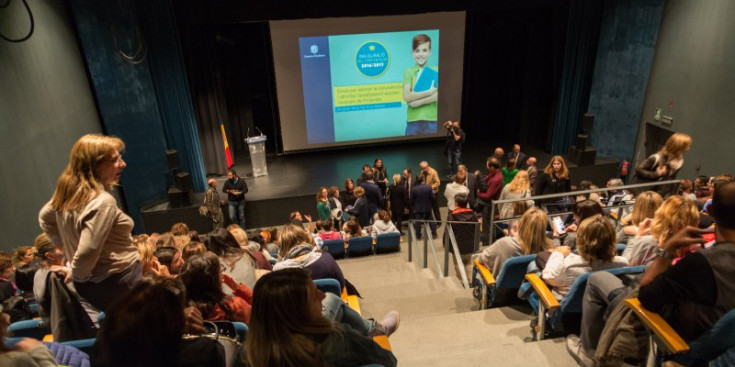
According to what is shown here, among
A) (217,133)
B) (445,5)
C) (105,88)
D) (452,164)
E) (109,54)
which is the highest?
(445,5)

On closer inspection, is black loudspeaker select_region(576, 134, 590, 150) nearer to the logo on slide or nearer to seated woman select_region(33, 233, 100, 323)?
the logo on slide

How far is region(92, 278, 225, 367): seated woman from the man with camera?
7510mm

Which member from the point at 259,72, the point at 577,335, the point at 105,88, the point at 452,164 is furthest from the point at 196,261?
the point at 259,72

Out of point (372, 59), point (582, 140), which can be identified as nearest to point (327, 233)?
point (372, 59)

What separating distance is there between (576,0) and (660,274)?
8.33m

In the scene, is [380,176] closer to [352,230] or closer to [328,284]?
[352,230]

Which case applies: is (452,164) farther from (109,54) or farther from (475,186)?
(109,54)

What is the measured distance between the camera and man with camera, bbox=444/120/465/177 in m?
8.75

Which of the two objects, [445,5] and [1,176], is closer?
[1,176]

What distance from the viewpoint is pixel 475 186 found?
678 cm

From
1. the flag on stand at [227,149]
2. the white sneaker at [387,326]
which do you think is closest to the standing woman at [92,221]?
the white sneaker at [387,326]

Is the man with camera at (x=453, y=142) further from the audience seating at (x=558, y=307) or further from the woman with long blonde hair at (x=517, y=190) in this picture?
the audience seating at (x=558, y=307)

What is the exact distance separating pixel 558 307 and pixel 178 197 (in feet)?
22.5

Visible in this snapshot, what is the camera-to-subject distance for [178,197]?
8148 mm
